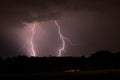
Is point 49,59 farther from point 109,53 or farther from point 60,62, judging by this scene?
point 109,53

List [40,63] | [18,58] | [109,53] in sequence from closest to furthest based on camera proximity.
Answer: [40,63]
[18,58]
[109,53]

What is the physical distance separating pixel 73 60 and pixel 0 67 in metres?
48.5

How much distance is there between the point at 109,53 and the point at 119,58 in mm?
24557

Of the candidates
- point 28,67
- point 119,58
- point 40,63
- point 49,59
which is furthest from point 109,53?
point 28,67

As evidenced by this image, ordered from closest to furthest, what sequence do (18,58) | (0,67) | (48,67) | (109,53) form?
(0,67) → (48,67) → (18,58) → (109,53)

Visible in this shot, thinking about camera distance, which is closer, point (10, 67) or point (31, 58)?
point (10, 67)

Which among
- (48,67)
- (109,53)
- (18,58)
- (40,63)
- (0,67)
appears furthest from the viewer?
(109,53)

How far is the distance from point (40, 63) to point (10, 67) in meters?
23.5

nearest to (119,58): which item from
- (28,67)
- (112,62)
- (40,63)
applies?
(112,62)

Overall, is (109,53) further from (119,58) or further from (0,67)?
(0,67)

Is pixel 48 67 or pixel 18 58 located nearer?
pixel 48 67

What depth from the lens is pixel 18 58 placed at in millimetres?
157250

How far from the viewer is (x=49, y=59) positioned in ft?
527

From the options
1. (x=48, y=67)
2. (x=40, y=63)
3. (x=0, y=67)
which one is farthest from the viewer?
(x=40, y=63)
